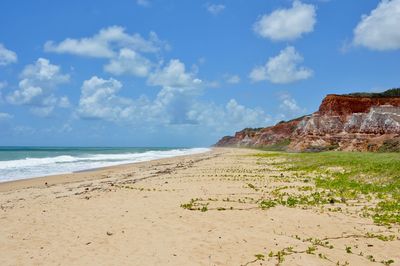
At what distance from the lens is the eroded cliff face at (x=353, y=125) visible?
55.9 m

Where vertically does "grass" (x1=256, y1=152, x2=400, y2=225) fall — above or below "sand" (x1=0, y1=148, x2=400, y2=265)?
above

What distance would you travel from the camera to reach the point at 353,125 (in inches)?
2606

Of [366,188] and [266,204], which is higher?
[366,188]

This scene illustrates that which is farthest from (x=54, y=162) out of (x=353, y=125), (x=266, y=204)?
(x=353, y=125)

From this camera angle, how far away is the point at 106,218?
13734 millimetres

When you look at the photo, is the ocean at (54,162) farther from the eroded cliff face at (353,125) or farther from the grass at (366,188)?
the eroded cliff face at (353,125)

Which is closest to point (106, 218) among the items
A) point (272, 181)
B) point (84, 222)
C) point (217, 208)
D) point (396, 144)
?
point (84, 222)

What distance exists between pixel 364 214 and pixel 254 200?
4700 millimetres

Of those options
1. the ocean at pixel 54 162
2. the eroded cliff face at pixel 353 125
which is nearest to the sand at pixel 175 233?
the ocean at pixel 54 162

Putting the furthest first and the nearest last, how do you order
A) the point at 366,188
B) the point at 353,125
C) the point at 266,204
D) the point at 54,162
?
the point at 353,125 < the point at 54,162 < the point at 366,188 < the point at 266,204

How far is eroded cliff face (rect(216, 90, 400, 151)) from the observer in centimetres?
5594

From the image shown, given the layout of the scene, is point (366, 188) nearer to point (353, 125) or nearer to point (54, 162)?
point (54, 162)

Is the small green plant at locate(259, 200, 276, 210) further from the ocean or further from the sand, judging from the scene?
the ocean

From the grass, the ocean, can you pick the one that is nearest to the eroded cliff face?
the grass
